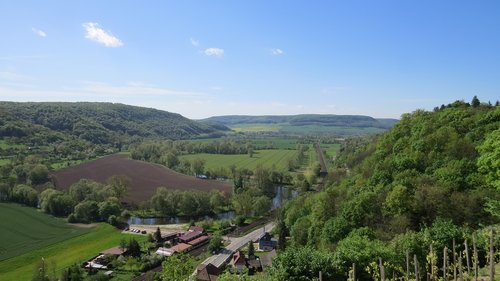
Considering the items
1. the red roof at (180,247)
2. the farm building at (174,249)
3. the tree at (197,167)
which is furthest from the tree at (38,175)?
the red roof at (180,247)

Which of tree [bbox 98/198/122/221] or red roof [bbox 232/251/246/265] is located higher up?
red roof [bbox 232/251/246/265]

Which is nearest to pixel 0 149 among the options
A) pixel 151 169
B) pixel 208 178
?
pixel 151 169

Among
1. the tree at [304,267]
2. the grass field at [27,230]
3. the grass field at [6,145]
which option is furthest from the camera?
the grass field at [6,145]

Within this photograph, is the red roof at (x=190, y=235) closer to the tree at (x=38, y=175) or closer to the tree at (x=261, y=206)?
the tree at (x=261, y=206)

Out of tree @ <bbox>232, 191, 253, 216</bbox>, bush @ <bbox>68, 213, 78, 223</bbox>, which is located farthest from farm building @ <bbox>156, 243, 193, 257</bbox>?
bush @ <bbox>68, 213, 78, 223</bbox>

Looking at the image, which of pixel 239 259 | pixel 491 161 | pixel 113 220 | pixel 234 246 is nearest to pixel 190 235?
pixel 234 246

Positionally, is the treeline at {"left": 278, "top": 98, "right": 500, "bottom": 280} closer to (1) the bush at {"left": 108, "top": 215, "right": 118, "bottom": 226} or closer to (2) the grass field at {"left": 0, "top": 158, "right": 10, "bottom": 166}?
(1) the bush at {"left": 108, "top": 215, "right": 118, "bottom": 226}
